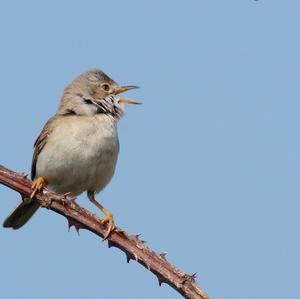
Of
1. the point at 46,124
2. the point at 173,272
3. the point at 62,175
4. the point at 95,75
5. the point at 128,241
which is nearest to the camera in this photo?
the point at 173,272

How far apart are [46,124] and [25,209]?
3.55 ft

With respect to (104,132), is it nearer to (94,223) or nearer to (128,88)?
(128,88)

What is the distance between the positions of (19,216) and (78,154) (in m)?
1.11

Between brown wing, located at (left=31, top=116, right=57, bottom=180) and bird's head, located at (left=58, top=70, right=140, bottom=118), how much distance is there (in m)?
0.21

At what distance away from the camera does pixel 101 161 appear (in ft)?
23.0

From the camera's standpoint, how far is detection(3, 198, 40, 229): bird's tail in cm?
705

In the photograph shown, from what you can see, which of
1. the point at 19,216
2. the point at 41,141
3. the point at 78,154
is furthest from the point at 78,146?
the point at 19,216

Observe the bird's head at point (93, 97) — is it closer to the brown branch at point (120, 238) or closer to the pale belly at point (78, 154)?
the pale belly at point (78, 154)

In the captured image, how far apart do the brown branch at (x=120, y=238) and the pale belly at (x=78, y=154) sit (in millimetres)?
2784

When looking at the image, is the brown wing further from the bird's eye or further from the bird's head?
the bird's eye

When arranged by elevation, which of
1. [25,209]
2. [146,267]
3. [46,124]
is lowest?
[146,267]

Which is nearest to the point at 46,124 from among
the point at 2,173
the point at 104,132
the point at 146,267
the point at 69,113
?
the point at 69,113

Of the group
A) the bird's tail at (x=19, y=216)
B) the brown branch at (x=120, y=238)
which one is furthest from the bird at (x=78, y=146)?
the brown branch at (x=120, y=238)

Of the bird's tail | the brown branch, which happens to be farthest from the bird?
the brown branch
